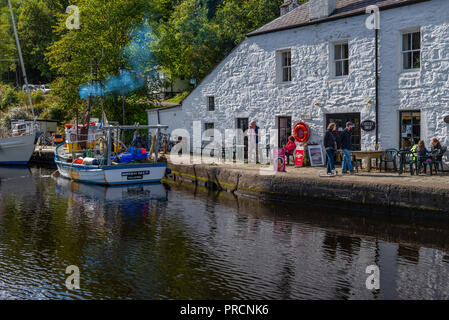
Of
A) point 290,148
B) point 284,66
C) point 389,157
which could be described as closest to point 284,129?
point 290,148

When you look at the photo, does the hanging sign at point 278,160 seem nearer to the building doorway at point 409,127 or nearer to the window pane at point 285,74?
the building doorway at point 409,127

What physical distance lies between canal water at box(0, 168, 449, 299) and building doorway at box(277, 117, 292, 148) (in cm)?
622

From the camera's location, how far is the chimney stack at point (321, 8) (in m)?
19.5

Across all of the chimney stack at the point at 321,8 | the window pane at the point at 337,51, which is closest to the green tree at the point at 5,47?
the chimney stack at the point at 321,8

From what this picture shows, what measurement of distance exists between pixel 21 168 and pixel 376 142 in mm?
22088

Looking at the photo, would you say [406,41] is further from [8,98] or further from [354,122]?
[8,98]

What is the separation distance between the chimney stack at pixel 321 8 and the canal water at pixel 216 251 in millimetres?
8186

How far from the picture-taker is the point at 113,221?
13453 mm

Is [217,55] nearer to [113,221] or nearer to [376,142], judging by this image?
[376,142]

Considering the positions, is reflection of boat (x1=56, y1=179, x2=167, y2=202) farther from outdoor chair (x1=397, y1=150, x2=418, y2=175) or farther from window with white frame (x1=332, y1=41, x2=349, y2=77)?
window with white frame (x1=332, y1=41, x2=349, y2=77)

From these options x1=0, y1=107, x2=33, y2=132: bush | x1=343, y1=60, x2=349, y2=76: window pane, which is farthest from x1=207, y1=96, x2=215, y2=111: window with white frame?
x1=0, y1=107, x2=33, y2=132: bush

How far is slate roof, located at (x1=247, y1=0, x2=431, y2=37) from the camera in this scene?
1755cm

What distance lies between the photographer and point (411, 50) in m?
17.3

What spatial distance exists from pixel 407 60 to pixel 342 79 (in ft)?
8.04
